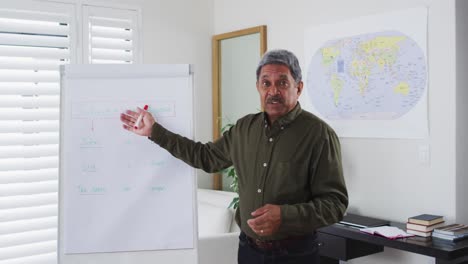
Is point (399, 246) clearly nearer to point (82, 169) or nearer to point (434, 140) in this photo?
point (434, 140)

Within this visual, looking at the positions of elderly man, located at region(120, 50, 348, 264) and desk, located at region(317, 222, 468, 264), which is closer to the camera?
elderly man, located at region(120, 50, 348, 264)

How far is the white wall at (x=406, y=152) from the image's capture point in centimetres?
298

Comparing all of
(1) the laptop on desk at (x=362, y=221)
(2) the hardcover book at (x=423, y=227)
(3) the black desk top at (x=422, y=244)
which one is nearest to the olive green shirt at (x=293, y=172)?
(3) the black desk top at (x=422, y=244)

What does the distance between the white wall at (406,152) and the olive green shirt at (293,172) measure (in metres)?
1.14

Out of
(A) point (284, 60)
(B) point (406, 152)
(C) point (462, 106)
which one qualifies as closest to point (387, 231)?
(B) point (406, 152)

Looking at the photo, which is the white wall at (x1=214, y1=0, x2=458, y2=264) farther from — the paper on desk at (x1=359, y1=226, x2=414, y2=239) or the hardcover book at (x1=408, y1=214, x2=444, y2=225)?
the paper on desk at (x1=359, y1=226, x2=414, y2=239)

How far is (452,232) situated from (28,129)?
3.04 meters

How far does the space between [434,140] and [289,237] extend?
4.59 feet

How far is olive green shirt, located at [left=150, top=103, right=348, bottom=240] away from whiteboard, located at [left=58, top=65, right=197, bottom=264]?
1.06ft

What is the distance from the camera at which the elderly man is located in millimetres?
2064


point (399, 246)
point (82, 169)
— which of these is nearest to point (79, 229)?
point (82, 169)

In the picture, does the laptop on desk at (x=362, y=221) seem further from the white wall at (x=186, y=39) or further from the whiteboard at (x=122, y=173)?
the white wall at (x=186, y=39)

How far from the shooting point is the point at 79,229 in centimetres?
237

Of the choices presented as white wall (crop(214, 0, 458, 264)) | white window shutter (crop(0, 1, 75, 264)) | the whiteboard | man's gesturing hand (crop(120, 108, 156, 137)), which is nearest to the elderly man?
the whiteboard
